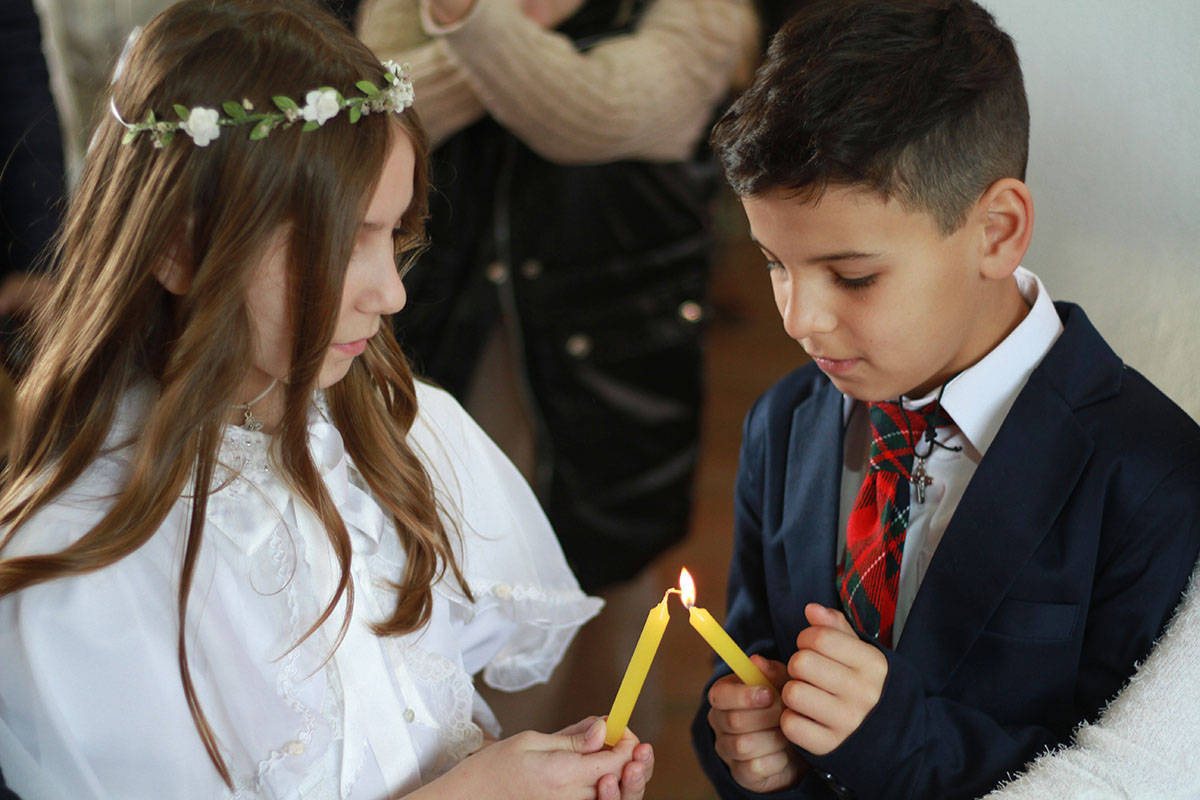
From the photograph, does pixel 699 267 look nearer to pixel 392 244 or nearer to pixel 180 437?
pixel 392 244

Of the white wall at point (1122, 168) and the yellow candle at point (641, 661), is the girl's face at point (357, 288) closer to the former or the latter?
the yellow candle at point (641, 661)

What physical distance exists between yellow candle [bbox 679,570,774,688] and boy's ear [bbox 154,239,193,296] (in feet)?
1.79

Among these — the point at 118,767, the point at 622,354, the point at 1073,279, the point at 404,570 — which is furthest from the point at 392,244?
the point at 622,354

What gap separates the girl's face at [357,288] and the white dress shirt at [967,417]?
537 mm

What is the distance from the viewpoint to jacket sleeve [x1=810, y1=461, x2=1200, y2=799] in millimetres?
1008

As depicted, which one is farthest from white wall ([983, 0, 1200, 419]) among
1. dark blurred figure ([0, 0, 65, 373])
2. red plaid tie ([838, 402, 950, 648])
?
dark blurred figure ([0, 0, 65, 373])

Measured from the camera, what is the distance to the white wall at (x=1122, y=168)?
1123 mm

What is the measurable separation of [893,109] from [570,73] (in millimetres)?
787

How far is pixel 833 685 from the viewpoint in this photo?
3.30ft

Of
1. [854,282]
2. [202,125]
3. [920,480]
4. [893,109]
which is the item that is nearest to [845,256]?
[854,282]

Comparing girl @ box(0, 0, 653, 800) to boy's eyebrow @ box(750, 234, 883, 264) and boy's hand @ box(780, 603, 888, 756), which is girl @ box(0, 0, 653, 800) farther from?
boy's eyebrow @ box(750, 234, 883, 264)

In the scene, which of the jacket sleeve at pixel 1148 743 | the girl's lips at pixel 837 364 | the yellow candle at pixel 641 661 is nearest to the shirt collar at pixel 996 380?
the girl's lips at pixel 837 364

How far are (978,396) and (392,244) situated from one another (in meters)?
0.60

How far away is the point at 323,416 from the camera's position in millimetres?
1239
